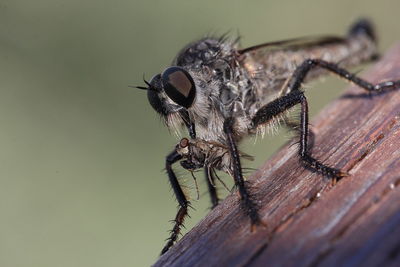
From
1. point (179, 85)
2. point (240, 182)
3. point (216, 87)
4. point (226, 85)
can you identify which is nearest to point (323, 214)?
point (240, 182)

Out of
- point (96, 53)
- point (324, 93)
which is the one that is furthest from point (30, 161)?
point (324, 93)

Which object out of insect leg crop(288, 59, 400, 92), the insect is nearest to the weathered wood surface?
the insect

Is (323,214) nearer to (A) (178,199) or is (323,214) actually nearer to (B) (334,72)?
(A) (178,199)

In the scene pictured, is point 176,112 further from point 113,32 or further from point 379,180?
point 113,32

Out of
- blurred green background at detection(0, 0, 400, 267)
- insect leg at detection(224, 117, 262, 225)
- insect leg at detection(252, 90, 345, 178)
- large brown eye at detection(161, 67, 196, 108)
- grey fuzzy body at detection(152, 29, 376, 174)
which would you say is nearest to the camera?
insect leg at detection(224, 117, 262, 225)

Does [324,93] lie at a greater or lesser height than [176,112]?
greater

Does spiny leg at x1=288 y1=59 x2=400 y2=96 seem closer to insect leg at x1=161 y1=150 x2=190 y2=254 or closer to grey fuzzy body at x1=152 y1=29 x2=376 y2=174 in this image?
grey fuzzy body at x1=152 y1=29 x2=376 y2=174
